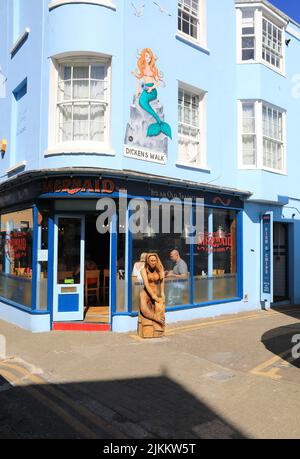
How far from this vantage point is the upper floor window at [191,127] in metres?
11.0

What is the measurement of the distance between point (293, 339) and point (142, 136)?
18.5 ft

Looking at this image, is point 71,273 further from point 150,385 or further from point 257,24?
point 257,24

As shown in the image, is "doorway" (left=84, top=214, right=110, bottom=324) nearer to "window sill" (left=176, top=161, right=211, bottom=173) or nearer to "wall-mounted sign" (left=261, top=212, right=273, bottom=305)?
"window sill" (left=176, top=161, right=211, bottom=173)

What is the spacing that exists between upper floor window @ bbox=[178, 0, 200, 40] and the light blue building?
1.5 inches

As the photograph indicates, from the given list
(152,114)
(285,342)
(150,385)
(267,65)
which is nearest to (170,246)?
(152,114)

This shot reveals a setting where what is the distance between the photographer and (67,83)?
964 cm

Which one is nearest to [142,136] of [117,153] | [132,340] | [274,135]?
[117,153]

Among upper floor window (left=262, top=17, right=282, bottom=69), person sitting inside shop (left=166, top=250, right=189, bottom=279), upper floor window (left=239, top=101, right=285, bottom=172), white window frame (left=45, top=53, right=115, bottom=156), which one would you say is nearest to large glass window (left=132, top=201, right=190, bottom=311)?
Answer: person sitting inside shop (left=166, top=250, right=189, bottom=279)

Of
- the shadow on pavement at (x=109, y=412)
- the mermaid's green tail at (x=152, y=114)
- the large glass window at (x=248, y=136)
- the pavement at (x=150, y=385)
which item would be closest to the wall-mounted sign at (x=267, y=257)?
the large glass window at (x=248, y=136)

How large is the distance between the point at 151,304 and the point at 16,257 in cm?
433

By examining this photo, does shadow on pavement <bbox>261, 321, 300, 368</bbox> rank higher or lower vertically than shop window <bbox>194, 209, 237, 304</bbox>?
lower

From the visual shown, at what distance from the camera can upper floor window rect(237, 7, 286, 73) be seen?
12.4m

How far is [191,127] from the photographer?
36.7 feet
